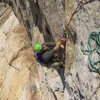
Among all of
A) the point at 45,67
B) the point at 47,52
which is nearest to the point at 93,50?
the point at 47,52

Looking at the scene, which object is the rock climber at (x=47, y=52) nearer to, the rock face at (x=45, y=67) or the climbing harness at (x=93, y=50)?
the rock face at (x=45, y=67)

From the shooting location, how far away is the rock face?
7.56m

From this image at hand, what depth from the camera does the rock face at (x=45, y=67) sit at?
24.8ft

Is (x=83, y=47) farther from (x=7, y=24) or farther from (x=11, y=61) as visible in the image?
(x=7, y=24)

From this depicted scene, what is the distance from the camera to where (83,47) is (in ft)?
25.5

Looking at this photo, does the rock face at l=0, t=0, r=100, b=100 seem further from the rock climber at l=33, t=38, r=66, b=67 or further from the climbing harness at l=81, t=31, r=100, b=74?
the rock climber at l=33, t=38, r=66, b=67

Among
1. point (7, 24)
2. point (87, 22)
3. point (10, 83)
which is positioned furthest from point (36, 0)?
point (7, 24)

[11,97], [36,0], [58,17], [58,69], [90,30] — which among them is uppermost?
[36,0]

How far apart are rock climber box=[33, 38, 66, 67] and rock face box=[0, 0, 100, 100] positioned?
407mm

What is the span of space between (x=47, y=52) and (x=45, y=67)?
5.95 feet

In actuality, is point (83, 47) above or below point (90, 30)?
below

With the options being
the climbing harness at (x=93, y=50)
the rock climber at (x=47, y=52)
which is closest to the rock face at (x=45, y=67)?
the climbing harness at (x=93, y=50)

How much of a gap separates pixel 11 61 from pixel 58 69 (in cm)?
613

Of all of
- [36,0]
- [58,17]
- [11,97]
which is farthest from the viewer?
[11,97]
